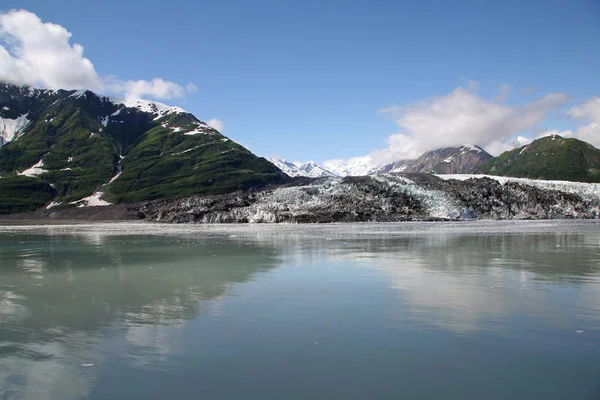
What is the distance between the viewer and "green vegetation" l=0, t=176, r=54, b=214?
163 meters

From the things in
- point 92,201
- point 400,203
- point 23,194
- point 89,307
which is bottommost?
point 89,307

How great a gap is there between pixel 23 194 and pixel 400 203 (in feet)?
503

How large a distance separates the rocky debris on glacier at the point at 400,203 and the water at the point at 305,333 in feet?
215

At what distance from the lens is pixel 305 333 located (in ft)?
37.8

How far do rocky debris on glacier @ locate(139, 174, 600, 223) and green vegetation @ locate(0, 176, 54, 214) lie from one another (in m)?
95.0

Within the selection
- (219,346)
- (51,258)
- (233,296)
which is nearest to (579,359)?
(219,346)

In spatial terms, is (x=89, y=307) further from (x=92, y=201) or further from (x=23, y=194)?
(x=23, y=194)

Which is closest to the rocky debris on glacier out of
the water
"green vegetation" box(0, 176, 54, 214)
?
the water

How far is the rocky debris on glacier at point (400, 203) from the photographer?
289 ft

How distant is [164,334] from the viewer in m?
11.6

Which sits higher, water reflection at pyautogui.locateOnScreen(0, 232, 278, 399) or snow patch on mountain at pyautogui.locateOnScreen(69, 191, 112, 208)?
snow patch on mountain at pyautogui.locateOnScreen(69, 191, 112, 208)

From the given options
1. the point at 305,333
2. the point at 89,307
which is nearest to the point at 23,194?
the point at 89,307

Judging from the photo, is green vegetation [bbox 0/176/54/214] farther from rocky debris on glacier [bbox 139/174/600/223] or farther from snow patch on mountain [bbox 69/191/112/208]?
rocky debris on glacier [bbox 139/174/600/223]

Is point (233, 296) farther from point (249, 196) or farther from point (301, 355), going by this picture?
point (249, 196)
